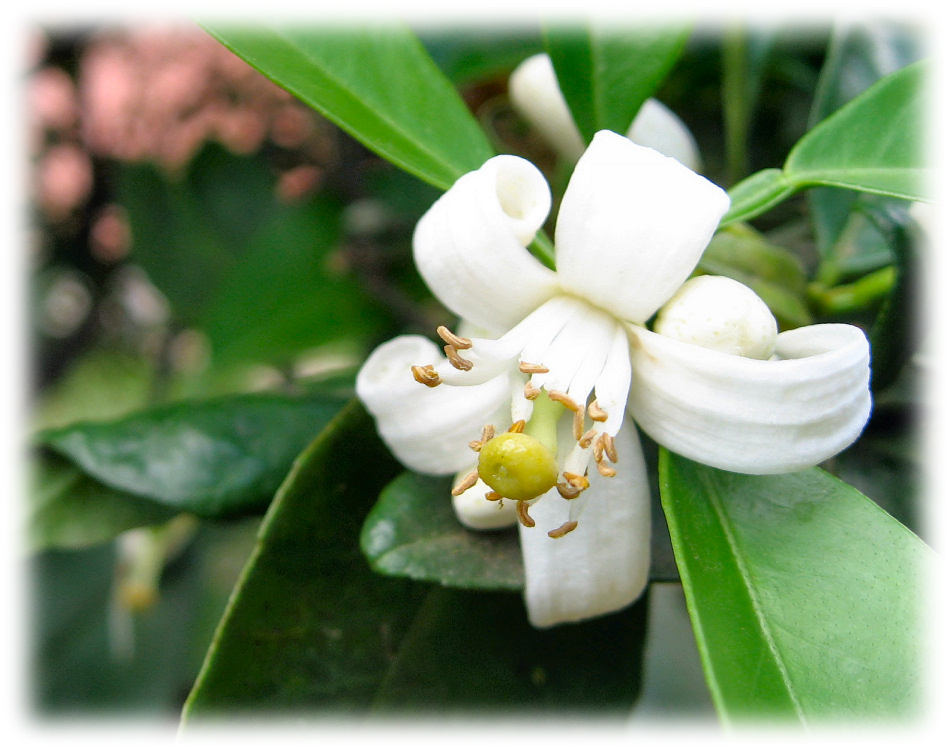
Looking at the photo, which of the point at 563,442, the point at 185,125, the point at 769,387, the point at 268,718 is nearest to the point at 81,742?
the point at 268,718

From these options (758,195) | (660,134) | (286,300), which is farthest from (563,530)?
(286,300)

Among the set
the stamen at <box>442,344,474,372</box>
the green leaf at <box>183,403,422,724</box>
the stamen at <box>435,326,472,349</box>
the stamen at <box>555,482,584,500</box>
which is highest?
the stamen at <box>435,326,472,349</box>

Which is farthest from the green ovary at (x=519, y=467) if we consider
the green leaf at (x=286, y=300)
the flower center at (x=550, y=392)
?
the green leaf at (x=286, y=300)

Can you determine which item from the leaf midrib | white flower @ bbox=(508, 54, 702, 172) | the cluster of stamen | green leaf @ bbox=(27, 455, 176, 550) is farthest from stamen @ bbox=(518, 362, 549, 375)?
green leaf @ bbox=(27, 455, 176, 550)

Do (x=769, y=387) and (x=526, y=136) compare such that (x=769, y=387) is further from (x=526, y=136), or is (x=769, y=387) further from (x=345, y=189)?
Answer: (x=345, y=189)

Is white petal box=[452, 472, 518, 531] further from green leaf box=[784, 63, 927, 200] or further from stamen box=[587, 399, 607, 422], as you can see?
green leaf box=[784, 63, 927, 200]
